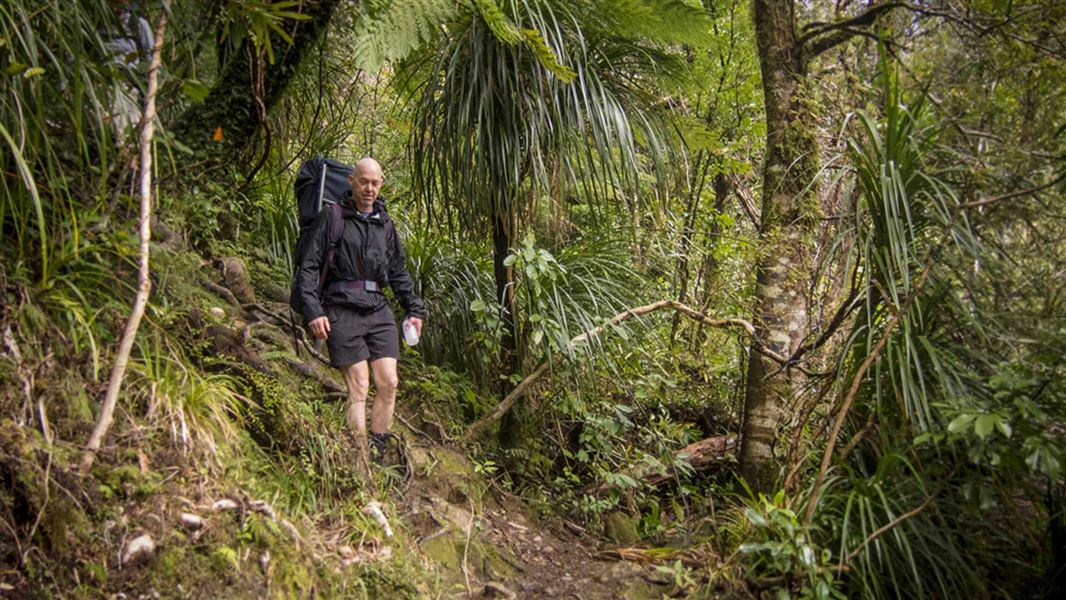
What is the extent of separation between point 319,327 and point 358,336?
10.3 inches

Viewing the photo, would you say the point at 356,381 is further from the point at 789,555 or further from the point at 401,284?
the point at 789,555

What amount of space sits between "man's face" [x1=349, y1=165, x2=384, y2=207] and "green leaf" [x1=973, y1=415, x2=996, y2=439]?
2833 millimetres

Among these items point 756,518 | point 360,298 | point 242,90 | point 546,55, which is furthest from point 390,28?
point 756,518

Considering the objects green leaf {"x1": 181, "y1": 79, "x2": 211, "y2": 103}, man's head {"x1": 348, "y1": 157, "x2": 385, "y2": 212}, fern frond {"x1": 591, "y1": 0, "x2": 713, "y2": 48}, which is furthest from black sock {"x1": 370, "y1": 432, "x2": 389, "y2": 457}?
fern frond {"x1": 591, "y1": 0, "x2": 713, "y2": 48}

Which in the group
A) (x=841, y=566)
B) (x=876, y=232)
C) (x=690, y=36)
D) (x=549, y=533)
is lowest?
Answer: (x=549, y=533)

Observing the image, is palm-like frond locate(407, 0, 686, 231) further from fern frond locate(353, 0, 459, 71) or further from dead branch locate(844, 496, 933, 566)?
dead branch locate(844, 496, 933, 566)

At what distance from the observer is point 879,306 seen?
3.40 metres

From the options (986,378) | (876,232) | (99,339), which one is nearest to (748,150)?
(876,232)

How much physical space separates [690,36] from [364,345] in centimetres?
247

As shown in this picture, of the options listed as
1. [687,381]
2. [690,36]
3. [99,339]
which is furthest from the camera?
[687,381]

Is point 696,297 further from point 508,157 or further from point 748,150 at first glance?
point 508,157

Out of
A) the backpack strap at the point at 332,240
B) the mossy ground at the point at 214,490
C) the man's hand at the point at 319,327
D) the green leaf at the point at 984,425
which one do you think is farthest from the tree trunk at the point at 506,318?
the green leaf at the point at 984,425

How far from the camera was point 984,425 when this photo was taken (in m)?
2.59

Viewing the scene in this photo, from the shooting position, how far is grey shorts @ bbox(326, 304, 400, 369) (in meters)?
3.88
